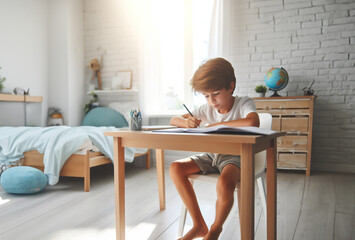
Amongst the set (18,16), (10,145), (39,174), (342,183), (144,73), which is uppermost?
(18,16)

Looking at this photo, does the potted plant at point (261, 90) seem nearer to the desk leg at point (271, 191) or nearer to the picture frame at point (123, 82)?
the picture frame at point (123, 82)

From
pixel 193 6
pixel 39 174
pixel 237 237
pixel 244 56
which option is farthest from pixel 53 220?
pixel 193 6

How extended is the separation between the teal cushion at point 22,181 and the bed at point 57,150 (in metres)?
0.10

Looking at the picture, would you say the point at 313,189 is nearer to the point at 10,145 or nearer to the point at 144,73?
the point at 144,73

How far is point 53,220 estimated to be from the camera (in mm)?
1781

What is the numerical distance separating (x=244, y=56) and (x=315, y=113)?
107 centimetres

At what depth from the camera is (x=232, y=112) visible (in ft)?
4.85

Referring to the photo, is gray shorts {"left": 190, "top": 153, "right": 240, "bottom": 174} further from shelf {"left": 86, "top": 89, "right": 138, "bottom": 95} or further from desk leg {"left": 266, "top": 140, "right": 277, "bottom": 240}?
shelf {"left": 86, "top": 89, "right": 138, "bottom": 95}

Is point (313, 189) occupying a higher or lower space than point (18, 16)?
lower

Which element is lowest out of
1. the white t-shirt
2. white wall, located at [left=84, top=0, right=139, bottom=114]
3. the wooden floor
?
the wooden floor

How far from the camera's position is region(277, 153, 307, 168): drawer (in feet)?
10.0

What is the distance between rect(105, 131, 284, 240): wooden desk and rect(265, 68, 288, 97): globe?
82.0 inches

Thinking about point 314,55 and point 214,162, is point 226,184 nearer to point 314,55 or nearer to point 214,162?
point 214,162

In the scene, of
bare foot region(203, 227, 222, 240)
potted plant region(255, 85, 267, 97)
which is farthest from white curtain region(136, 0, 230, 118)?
bare foot region(203, 227, 222, 240)
